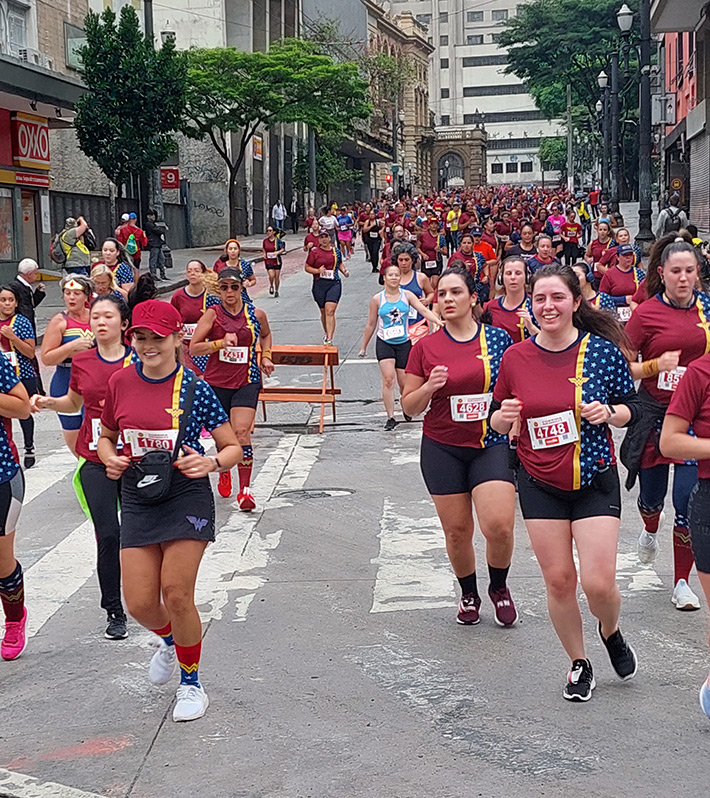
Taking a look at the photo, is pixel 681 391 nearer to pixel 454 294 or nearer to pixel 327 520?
pixel 454 294

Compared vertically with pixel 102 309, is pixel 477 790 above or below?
below

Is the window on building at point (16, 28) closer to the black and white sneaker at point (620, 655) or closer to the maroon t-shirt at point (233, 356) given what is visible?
the maroon t-shirt at point (233, 356)

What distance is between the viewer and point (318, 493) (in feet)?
33.8

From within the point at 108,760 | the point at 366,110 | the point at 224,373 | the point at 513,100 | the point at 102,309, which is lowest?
the point at 108,760

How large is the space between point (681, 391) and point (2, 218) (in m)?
26.4

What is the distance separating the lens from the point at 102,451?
5.39 m

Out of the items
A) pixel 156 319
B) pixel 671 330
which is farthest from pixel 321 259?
pixel 156 319

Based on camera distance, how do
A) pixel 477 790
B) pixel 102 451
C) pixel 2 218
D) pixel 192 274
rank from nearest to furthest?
pixel 477 790
pixel 102 451
pixel 192 274
pixel 2 218

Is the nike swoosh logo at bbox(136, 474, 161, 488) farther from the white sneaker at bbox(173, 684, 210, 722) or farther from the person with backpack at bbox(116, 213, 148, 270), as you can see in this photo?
the person with backpack at bbox(116, 213, 148, 270)

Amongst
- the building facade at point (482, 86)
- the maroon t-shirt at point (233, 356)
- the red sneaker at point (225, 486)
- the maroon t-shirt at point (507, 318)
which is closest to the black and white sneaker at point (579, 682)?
the maroon t-shirt at point (507, 318)

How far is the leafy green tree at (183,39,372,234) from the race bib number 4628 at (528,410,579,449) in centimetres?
3584

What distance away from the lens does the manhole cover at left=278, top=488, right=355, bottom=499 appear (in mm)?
10172

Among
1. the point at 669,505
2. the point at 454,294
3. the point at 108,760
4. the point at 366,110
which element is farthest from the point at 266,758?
the point at 366,110

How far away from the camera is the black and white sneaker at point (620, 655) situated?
5.47 meters
